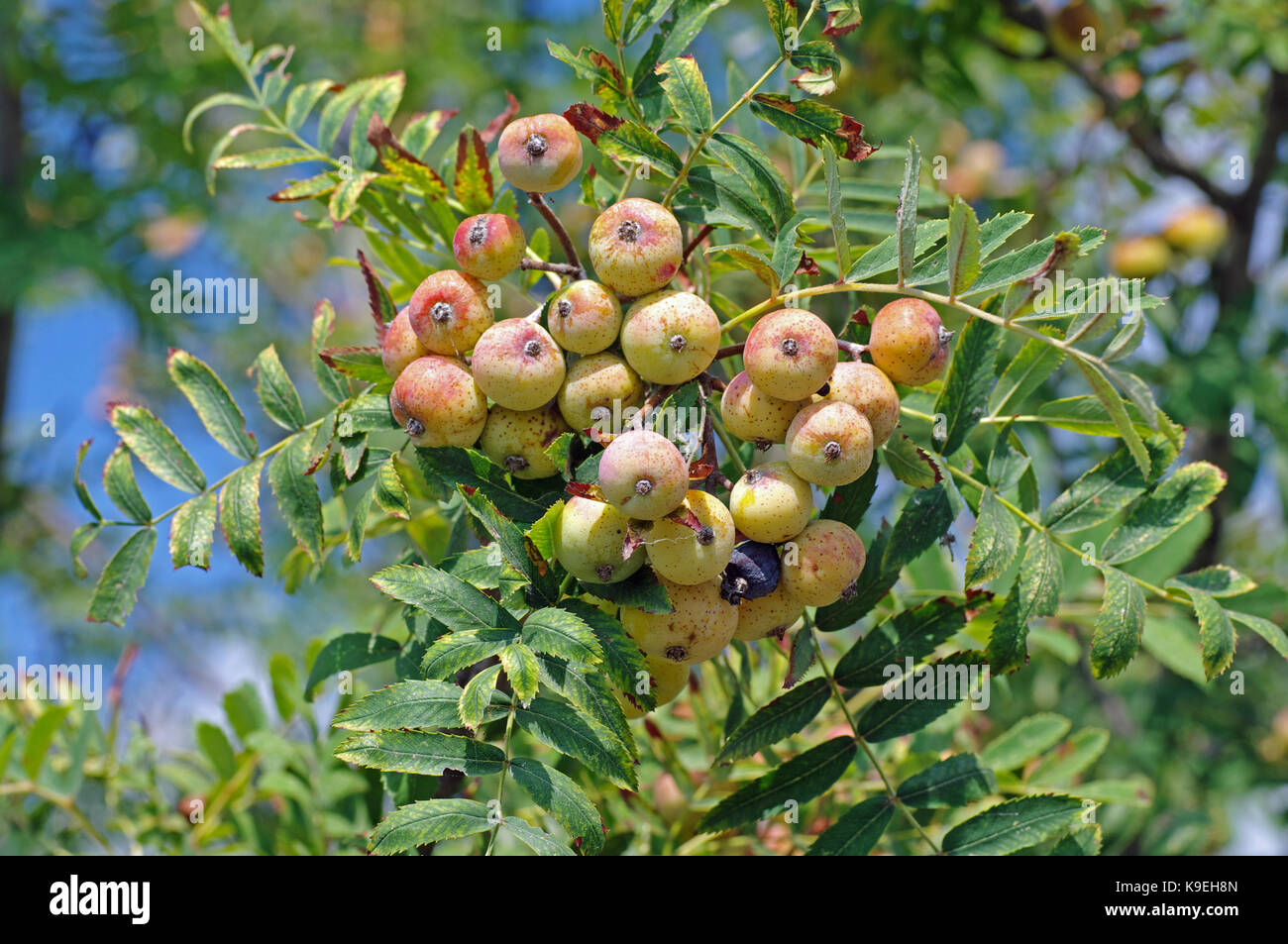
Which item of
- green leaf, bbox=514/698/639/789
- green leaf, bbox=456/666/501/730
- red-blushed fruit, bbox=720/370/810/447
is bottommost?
green leaf, bbox=514/698/639/789

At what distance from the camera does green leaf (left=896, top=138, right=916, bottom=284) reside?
930mm

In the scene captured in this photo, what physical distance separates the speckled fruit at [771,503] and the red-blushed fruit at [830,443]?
0.02m

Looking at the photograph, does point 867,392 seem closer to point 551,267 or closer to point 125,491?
point 551,267

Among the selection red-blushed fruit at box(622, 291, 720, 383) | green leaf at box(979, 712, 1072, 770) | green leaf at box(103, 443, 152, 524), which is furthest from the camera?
green leaf at box(979, 712, 1072, 770)

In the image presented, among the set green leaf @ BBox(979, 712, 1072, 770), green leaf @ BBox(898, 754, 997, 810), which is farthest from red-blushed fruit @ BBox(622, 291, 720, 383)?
green leaf @ BBox(979, 712, 1072, 770)

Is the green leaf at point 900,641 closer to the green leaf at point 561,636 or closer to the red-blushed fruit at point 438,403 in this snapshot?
the green leaf at point 561,636

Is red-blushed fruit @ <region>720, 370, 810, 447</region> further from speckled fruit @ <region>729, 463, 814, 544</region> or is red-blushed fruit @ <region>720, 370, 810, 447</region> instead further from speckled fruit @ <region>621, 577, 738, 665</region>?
speckled fruit @ <region>621, 577, 738, 665</region>

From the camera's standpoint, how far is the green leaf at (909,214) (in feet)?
3.05

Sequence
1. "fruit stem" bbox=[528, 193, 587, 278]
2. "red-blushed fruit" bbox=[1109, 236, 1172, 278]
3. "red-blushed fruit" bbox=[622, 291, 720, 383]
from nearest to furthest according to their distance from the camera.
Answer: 1. "red-blushed fruit" bbox=[622, 291, 720, 383]
2. "fruit stem" bbox=[528, 193, 587, 278]
3. "red-blushed fruit" bbox=[1109, 236, 1172, 278]

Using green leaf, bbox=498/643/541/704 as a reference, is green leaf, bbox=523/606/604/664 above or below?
above

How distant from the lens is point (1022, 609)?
1.00 meters

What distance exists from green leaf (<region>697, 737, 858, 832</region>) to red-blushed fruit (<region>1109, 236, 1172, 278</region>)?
261 centimetres

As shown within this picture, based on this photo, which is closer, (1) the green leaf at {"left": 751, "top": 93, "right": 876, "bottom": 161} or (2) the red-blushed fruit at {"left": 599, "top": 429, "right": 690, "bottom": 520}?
(2) the red-blushed fruit at {"left": 599, "top": 429, "right": 690, "bottom": 520}
